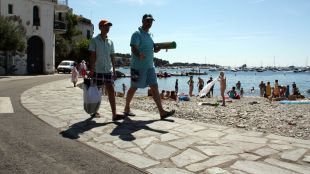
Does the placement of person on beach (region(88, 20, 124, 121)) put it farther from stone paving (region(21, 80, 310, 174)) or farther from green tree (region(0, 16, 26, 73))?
green tree (region(0, 16, 26, 73))

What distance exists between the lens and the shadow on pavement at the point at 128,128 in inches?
221

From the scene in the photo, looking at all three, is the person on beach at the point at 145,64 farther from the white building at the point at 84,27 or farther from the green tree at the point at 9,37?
the white building at the point at 84,27

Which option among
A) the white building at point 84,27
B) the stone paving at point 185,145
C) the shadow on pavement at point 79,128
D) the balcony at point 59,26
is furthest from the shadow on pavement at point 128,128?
the white building at point 84,27

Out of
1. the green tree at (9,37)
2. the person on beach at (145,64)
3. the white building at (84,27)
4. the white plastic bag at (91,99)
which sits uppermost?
the white building at (84,27)

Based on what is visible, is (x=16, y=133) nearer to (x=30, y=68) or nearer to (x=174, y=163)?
(x=174, y=163)

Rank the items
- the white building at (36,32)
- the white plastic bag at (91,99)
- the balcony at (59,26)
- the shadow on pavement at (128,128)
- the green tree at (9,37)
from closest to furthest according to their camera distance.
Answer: the shadow on pavement at (128,128)
the white plastic bag at (91,99)
the green tree at (9,37)
the white building at (36,32)
the balcony at (59,26)

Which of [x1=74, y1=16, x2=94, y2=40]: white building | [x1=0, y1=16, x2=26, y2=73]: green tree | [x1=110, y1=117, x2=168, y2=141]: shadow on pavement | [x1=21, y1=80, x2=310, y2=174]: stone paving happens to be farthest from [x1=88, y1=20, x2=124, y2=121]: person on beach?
[x1=74, y1=16, x2=94, y2=40]: white building

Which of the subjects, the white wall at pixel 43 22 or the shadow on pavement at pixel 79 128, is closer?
the shadow on pavement at pixel 79 128

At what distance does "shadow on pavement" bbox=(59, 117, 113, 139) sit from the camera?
224 inches

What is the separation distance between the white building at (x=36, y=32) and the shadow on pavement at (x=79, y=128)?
106 ft

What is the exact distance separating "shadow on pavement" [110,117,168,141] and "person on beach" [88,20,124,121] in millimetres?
290

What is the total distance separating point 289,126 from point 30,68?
35.7 m

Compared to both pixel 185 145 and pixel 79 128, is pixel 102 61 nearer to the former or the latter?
pixel 79 128

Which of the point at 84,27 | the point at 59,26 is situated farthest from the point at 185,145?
the point at 84,27
